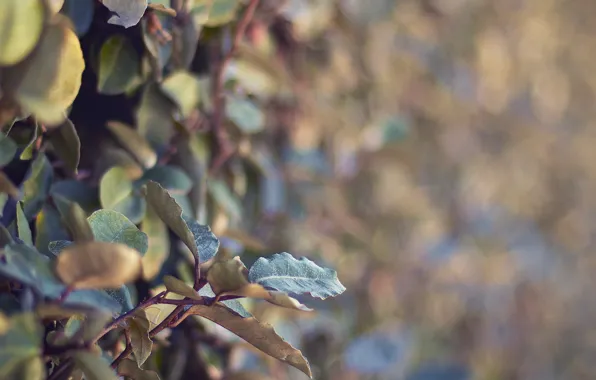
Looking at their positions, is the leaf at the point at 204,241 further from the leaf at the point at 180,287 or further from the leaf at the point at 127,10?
the leaf at the point at 127,10

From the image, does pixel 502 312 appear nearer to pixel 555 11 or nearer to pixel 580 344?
pixel 580 344

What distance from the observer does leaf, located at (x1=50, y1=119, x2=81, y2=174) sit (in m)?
0.57

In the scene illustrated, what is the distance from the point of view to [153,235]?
2.14 feet

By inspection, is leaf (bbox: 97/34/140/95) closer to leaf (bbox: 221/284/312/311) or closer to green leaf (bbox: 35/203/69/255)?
green leaf (bbox: 35/203/69/255)

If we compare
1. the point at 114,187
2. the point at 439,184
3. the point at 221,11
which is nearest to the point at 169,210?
the point at 114,187

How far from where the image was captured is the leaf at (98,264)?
1.21ft

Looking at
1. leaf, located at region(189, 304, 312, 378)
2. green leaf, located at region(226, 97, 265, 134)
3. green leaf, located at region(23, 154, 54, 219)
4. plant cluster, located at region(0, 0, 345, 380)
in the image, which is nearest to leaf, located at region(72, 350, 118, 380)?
plant cluster, located at region(0, 0, 345, 380)

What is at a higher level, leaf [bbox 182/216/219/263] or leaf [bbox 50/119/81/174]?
leaf [bbox 182/216/219/263]

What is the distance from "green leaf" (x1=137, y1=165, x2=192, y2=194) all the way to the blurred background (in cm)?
23

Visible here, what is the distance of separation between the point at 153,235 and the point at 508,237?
58.2 inches

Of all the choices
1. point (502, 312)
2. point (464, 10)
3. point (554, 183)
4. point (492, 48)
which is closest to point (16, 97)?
point (464, 10)

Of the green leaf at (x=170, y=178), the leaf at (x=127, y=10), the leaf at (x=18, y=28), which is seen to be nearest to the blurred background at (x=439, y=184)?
the green leaf at (x=170, y=178)

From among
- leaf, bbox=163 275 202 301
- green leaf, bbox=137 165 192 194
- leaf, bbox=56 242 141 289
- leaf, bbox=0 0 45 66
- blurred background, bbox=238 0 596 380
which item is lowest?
blurred background, bbox=238 0 596 380

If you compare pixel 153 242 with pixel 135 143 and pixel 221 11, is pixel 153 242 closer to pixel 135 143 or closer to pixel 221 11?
pixel 135 143
